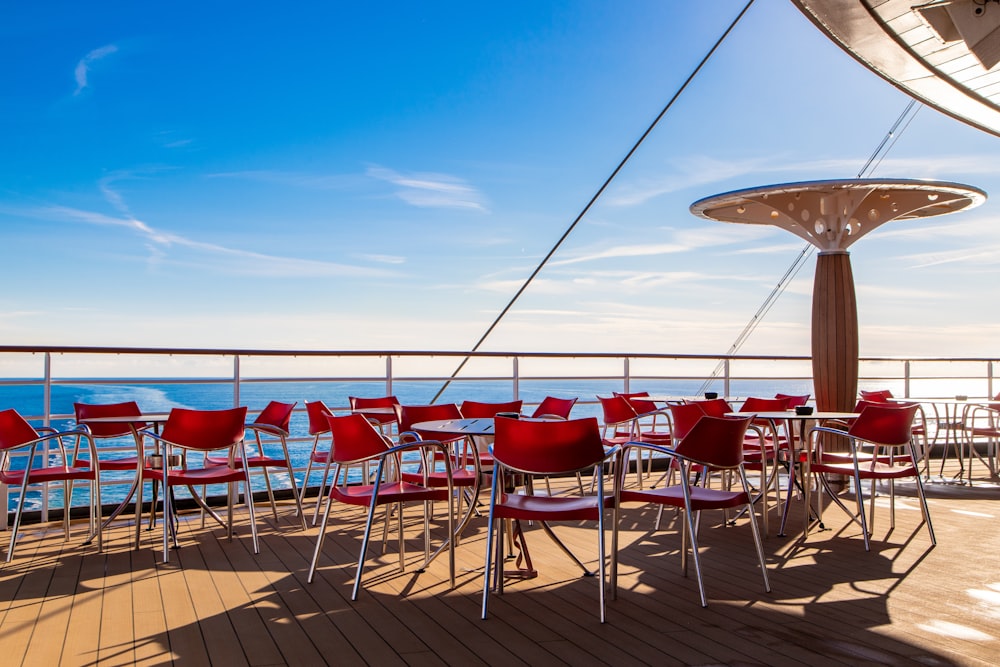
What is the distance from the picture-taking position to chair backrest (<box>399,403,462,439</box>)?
209 inches

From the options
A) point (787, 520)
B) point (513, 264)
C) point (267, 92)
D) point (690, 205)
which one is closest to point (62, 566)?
point (787, 520)

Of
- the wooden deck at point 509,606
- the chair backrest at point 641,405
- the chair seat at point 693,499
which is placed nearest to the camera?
the wooden deck at point 509,606

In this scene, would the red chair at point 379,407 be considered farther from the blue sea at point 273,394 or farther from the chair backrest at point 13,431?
the blue sea at point 273,394

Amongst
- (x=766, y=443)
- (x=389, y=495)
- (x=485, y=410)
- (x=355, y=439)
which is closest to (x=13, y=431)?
(x=355, y=439)

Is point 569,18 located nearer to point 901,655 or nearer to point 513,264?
point 901,655

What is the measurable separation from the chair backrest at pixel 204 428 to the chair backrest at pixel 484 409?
1.47 metres

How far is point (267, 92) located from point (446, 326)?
2901 centimetres

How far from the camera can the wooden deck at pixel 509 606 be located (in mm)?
3139

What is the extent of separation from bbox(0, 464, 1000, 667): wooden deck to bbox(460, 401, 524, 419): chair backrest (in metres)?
0.83

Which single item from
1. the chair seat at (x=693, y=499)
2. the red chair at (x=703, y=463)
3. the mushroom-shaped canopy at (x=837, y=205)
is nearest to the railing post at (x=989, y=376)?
the mushroom-shaped canopy at (x=837, y=205)

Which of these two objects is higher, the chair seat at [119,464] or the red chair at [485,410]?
the red chair at [485,410]

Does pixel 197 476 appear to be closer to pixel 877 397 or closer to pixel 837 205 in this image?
pixel 837 205

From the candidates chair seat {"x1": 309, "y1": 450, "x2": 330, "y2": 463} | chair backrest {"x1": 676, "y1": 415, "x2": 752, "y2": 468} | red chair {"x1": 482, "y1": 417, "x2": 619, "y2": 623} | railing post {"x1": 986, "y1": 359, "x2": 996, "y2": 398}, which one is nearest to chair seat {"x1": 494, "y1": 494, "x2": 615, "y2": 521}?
red chair {"x1": 482, "y1": 417, "x2": 619, "y2": 623}

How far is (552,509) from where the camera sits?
3561 mm
